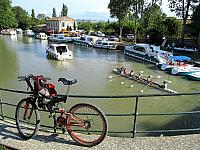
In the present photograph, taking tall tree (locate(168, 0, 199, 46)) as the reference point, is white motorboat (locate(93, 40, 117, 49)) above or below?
below

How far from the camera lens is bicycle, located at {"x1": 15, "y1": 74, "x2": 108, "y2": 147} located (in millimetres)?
4469

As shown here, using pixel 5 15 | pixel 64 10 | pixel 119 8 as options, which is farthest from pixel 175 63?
pixel 64 10

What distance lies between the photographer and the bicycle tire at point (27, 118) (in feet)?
15.3

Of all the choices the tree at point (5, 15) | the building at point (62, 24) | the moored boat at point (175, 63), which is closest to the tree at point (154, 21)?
the moored boat at point (175, 63)

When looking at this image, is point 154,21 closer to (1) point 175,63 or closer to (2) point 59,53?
(2) point 59,53

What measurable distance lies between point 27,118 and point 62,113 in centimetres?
85

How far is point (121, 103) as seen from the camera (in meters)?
15.0

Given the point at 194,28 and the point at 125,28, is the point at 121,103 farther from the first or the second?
the point at 125,28

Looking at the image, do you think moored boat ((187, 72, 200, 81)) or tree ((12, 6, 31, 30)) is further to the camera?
tree ((12, 6, 31, 30))

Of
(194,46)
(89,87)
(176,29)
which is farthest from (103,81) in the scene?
(176,29)

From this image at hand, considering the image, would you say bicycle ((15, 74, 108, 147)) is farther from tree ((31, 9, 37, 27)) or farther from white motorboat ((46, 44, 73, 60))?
tree ((31, 9, 37, 27))

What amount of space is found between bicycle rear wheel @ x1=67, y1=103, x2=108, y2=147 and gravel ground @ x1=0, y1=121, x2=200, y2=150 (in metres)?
0.11

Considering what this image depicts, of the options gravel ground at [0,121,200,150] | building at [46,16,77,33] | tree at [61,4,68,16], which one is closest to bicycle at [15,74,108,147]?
gravel ground at [0,121,200,150]

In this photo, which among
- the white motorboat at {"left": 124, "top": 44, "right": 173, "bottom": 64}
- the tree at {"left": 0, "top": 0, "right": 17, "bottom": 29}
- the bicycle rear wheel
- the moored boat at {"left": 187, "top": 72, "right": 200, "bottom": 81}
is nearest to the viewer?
the bicycle rear wheel
